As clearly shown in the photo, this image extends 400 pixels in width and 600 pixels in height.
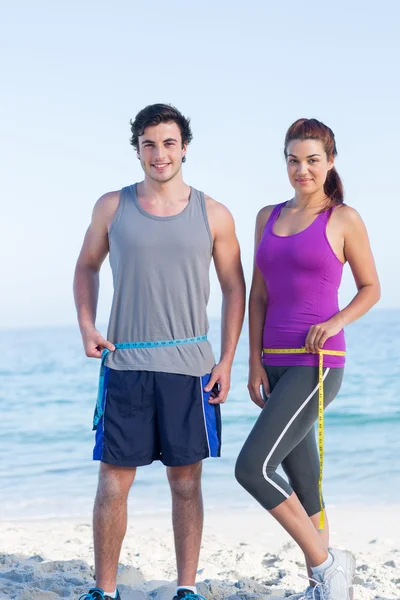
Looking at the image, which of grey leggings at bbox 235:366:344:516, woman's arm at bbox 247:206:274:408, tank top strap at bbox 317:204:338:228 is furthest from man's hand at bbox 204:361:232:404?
tank top strap at bbox 317:204:338:228

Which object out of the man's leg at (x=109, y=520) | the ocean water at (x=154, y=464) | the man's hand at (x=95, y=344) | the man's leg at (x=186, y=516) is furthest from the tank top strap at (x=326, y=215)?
the ocean water at (x=154, y=464)

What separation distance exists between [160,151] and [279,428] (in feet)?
4.08

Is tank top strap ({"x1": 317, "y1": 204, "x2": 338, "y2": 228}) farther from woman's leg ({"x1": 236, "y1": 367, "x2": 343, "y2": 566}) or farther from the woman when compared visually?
woman's leg ({"x1": 236, "y1": 367, "x2": 343, "y2": 566})

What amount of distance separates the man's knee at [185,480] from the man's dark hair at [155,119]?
4.59 ft

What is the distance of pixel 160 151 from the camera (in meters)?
3.36

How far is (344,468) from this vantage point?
29.0ft

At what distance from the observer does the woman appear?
313 centimetres

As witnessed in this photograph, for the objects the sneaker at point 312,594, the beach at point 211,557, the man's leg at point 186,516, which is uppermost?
the man's leg at point 186,516

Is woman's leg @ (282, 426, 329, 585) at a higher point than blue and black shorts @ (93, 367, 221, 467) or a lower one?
lower

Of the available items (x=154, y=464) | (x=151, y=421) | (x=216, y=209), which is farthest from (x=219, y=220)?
(x=154, y=464)

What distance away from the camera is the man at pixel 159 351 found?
3.32m

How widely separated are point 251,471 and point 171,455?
37 centimetres

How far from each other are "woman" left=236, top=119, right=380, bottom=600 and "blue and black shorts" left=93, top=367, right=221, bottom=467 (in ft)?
0.84

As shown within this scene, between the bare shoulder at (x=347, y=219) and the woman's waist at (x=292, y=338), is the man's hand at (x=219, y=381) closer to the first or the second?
the woman's waist at (x=292, y=338)
